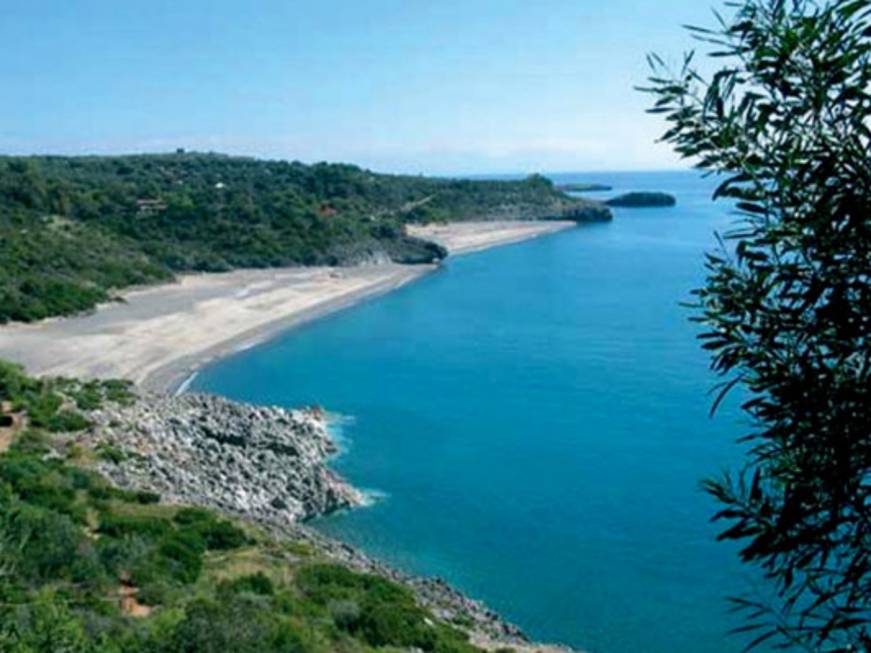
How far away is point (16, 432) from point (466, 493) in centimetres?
1206

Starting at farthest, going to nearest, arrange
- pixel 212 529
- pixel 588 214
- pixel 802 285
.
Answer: pixel 588 214, pixel 212 529, pixel 802 285

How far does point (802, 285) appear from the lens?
11.1 ft

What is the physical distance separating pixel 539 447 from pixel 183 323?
23233mm

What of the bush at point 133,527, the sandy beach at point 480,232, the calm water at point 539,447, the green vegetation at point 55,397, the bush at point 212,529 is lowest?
the calm water at point 539,447

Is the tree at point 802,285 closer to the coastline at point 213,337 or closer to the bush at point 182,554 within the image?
the coastline at point 213,337

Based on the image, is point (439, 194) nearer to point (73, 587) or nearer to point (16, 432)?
point (16, 432)

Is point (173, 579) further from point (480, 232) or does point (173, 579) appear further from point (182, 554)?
point (480, 232)

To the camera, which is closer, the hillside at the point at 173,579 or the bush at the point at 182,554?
the hillside at the point at 173,579

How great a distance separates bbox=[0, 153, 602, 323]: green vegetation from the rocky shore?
63.7 ft

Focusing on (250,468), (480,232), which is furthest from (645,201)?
(250,468)

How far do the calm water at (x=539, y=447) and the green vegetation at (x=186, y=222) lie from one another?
12872 mm

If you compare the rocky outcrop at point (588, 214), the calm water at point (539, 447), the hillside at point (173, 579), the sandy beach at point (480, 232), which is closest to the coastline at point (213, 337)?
the hillside at point (173, 579)

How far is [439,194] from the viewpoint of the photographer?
117 m

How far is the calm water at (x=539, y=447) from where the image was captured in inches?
828
